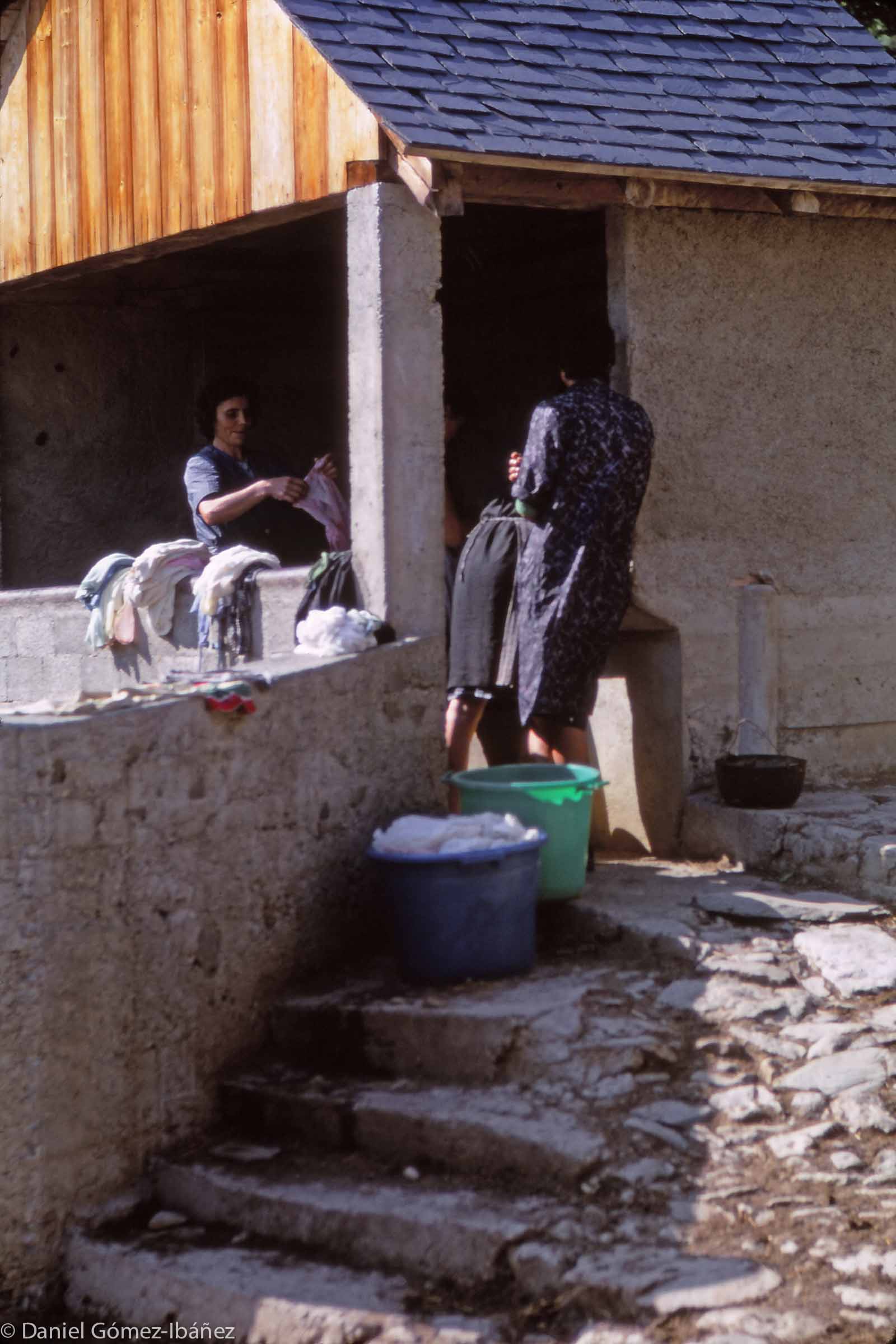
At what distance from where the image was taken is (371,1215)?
15.7 ft

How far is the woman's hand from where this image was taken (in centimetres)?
705

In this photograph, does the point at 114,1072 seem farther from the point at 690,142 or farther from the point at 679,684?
the point at 690,142

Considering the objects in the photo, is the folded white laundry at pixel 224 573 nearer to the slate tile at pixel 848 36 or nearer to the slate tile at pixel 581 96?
the slate tile at pixel 581 96

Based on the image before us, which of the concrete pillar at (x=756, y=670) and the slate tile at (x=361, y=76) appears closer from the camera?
the slate tile at (x=361, y=76)

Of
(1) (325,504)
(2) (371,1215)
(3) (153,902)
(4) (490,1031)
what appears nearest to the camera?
(2) (371,1215)

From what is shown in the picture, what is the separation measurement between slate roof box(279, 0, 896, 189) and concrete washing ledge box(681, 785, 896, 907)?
249cm

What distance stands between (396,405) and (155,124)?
211 cm

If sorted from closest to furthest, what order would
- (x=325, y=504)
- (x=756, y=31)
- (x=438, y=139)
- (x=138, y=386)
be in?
1. (x=438, y=139)
2. (x=325, y=504)
3. (x=756, y=31)
4. (x=138, y=386)

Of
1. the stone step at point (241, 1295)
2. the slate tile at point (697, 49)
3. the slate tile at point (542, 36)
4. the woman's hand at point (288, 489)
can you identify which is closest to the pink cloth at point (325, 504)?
the woman's hand at point (288, 489)

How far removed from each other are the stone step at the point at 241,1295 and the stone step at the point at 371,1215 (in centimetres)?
7

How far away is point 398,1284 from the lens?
15.1 ft

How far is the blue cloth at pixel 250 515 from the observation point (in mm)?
7504

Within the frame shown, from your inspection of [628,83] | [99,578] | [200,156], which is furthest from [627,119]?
[99,578]

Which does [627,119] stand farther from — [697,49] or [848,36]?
[848,36]
